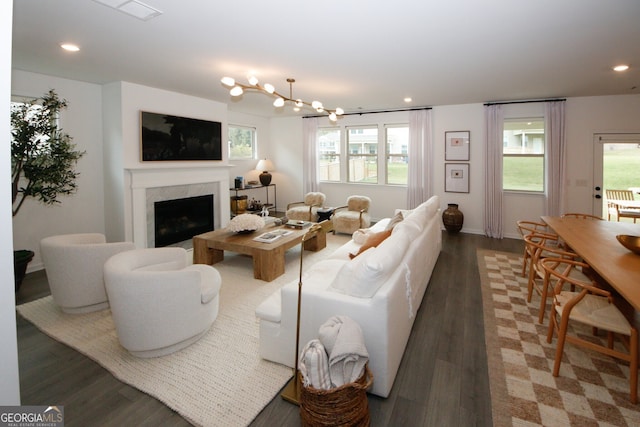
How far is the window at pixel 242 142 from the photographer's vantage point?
25.7 ft

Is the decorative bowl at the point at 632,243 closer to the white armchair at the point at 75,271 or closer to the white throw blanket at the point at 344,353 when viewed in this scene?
the white throw blanket at the point at 344,353

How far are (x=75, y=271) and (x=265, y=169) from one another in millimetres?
5628

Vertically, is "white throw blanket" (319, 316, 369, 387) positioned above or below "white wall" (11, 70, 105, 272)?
below

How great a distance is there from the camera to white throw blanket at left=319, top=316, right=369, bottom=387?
5.69 feet

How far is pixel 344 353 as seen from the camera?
1.71 meters

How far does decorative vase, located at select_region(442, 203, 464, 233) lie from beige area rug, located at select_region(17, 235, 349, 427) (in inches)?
176

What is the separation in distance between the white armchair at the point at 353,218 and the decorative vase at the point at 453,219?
1.60 metres

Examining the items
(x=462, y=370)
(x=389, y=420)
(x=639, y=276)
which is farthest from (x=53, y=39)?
(x=639, y=276)

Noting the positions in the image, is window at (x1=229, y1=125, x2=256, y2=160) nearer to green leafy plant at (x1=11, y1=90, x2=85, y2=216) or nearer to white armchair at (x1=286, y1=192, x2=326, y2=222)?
white armchair at (x1=286, y1=192, x2=326, y2=222)

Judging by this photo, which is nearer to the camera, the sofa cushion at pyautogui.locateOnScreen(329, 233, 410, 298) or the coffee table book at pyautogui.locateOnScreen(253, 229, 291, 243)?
the sofa cushion at pyautogui.locateOnScreen(329, 233, 410, 298)

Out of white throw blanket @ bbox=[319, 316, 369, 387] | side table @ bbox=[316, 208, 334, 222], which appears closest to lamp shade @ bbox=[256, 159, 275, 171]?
side table @ bbox=[316, 208, 334, 222]

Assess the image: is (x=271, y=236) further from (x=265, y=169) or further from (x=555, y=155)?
(x=555, y=155)

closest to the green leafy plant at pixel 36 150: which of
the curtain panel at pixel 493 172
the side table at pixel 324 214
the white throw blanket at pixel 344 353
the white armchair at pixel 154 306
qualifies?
the white armchair at pixel 154 306

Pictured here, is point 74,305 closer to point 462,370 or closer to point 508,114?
point 462,370
